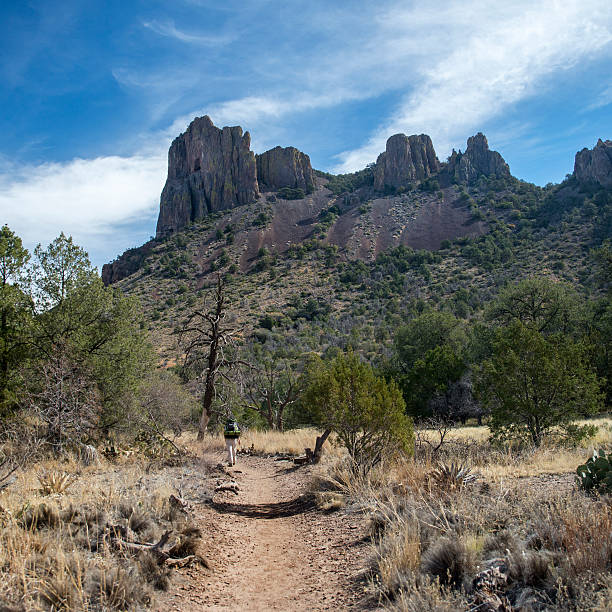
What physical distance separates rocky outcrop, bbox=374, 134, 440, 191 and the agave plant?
88181mm

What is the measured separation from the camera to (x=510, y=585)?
130 inches

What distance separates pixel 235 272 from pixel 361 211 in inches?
1204

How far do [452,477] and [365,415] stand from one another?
3.04 meters

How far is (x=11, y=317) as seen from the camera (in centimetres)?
1231

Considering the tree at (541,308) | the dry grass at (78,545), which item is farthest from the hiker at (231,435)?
the tree at (541,308)

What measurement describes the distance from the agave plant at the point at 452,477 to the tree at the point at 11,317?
11.0m

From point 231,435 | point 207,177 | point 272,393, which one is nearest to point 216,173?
point 207,177

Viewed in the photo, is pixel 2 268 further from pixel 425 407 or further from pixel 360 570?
pixel 425 407

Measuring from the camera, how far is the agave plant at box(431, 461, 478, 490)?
219 inches

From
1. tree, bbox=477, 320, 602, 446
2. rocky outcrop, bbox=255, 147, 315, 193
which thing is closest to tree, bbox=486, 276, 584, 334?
tree, bbox=477, 320, 602, 446

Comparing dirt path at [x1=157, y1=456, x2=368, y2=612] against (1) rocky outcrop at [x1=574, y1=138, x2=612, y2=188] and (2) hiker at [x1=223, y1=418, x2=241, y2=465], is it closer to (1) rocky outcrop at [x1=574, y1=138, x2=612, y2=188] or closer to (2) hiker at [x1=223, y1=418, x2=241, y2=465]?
(2) hiker at [x1=223, y1=418, x2=241, y2=465]

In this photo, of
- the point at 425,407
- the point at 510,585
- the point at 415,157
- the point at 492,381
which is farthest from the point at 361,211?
the point at 510,585

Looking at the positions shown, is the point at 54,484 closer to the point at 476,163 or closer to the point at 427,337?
the point at 427,337

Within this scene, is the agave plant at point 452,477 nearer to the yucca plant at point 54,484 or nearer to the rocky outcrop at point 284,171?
the yucca plant at point 54,484
